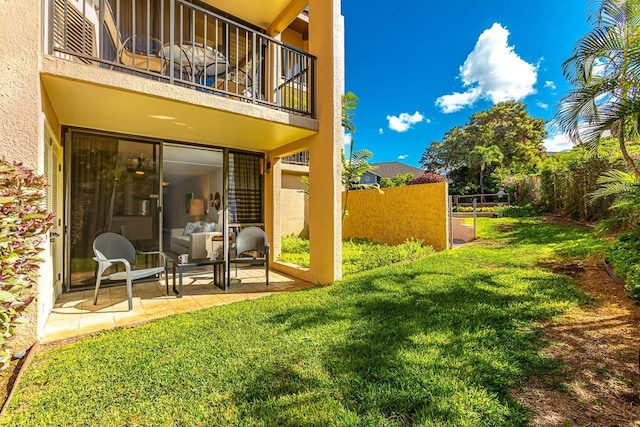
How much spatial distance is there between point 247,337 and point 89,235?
4.24 meters

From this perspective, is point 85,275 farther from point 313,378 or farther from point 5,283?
point 313,378

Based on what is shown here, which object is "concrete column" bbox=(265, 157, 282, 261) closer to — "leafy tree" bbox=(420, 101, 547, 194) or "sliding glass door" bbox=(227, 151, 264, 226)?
"sliding glass door" bbox=(227, 151, 264, 226)

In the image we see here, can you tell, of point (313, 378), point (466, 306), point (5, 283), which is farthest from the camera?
point (466, 306)

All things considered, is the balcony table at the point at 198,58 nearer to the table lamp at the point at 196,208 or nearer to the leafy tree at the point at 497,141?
the table lamp at the point at 196,208

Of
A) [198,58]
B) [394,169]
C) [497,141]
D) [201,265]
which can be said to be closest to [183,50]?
[198,58]

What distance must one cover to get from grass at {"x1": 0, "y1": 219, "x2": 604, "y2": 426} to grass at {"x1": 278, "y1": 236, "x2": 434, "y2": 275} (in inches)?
85.2

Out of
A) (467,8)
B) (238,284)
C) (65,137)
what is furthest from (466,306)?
(467,8)

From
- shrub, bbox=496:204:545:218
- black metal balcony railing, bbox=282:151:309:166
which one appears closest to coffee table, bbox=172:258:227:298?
black metal balcony railing, bbox=282:151:309:166

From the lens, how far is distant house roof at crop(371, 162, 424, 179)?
49269 mm

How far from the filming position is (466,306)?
4.13 metres

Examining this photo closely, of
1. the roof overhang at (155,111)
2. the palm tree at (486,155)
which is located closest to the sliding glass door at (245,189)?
the roof overhang at (155,111)

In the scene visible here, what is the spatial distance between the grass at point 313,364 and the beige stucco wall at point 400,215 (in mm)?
4517

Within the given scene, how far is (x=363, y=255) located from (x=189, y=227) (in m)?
5.51

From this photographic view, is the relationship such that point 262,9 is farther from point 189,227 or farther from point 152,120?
point 189,227
